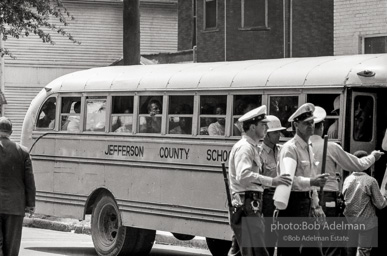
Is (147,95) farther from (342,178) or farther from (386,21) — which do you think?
(386,21)

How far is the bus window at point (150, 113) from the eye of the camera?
15969 mm

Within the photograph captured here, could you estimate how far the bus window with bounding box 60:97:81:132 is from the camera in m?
17.5

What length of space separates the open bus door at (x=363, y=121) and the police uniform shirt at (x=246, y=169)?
277 cm

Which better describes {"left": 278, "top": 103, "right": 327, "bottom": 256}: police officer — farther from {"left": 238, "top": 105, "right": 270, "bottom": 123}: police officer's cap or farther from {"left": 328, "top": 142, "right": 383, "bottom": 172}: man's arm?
{"left": 328, "top": 142, "right": 383, "bottom": 172}: man's arm

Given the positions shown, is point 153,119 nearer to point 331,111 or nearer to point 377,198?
point 331,111

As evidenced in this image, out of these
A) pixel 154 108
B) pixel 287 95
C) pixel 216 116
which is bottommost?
pixel 216 116

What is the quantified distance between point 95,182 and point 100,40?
2157 centimetres

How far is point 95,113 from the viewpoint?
1716 cm

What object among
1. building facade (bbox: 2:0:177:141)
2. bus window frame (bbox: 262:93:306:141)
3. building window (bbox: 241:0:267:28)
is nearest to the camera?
bus window frame (bbox: 262:93:306:141)

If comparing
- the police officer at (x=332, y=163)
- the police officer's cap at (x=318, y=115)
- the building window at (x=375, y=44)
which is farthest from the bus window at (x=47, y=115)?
the building window at (x=375, y=44)

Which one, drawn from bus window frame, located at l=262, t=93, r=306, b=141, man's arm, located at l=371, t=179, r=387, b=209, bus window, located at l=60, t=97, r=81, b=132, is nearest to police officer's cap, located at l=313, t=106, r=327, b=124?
man's arm, located at l=371, t=179, r=387, b=209

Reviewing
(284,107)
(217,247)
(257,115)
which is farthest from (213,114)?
(257,115)

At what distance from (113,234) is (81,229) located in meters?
4.08

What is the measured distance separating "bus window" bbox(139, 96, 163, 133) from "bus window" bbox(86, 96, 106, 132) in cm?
92
